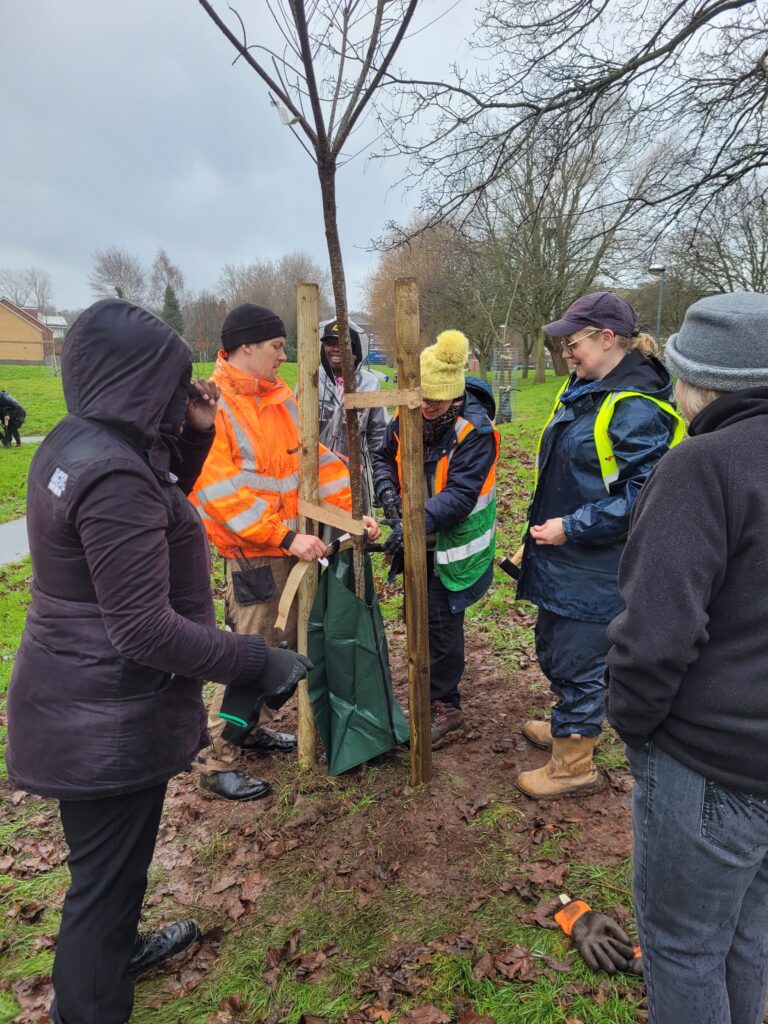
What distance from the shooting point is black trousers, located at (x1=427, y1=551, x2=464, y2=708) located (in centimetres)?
353

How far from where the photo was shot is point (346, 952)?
7.91 feet

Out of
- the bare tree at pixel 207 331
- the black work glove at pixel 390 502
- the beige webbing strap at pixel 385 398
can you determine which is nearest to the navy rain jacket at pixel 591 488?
the beige webbing strap at pixel 385 398

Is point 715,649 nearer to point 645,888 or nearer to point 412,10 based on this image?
point 645,888

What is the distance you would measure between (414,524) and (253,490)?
786mm

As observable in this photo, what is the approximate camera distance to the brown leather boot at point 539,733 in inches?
143

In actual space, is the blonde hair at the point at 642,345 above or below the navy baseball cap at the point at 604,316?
below

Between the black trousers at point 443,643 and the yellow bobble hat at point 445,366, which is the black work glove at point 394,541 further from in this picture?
the yellow bobble hat at point 445,366

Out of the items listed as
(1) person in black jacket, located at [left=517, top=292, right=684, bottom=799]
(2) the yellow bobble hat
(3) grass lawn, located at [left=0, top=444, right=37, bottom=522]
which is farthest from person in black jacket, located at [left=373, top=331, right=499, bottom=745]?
(3) grass lawn, located at [left=0, top=444, right=37, bottom=522]

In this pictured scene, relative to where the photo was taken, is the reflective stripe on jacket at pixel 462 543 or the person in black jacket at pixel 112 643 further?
the reflective stripe on jacket at pixel 462 543

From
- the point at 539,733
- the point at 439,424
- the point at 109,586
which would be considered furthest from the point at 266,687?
the point at 539,733

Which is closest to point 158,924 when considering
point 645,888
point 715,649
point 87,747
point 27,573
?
point 87,747

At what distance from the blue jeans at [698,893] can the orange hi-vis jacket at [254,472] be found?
76.1 inches

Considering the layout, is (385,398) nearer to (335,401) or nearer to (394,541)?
(394,541)

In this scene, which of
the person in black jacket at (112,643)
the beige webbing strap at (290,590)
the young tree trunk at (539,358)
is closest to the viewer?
the person in black jacket at (112,643)
